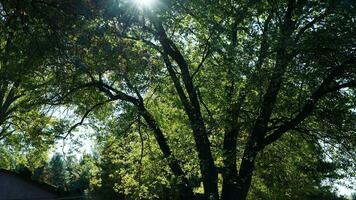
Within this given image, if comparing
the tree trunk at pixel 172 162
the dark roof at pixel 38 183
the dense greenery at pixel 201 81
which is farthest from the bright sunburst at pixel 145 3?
the dark roof at pixel 38 183

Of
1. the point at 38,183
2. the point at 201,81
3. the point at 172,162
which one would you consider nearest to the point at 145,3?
the point at 201,81

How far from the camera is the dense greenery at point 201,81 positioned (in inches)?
431

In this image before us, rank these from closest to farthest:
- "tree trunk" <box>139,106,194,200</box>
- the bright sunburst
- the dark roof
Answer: the bright sunburst, "tree trunk" <box>139,106,194,200</box>, the dark roof

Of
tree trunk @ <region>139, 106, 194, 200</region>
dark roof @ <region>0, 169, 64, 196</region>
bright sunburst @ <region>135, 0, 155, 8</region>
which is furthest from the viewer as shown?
dark roof @ <region>0, 169, 64, 196</region>

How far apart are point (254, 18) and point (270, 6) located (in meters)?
1.78

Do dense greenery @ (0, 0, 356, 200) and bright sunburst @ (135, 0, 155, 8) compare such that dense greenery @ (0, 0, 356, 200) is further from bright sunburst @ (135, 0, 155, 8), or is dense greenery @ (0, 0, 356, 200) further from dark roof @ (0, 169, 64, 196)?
dark roof @ (0, 169, 64, 196)

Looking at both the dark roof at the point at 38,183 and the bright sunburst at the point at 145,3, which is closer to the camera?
the bright sunburst at the point at 145,3

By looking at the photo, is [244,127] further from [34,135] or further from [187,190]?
[34,135]

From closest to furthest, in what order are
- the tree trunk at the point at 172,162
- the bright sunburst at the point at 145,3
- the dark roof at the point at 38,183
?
the bright sunburst at the point at 145,3 → the tree trunk at the point at 172,162 → the dark roof at the point at 38,183

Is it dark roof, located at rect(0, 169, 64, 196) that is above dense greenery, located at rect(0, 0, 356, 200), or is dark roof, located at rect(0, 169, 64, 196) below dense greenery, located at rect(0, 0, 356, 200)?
above

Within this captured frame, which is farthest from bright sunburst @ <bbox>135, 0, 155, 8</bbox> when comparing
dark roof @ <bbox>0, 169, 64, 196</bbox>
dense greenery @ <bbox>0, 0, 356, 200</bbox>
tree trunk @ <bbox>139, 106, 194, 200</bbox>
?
dark roof @ <bbox>0, 169, 64, 196</bbox>

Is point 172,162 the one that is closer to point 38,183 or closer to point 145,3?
point 145,3

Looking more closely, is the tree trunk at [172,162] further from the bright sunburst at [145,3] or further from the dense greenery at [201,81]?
the bright sunburst at [145,3]

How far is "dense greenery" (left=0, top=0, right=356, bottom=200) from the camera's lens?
11.0 metres
